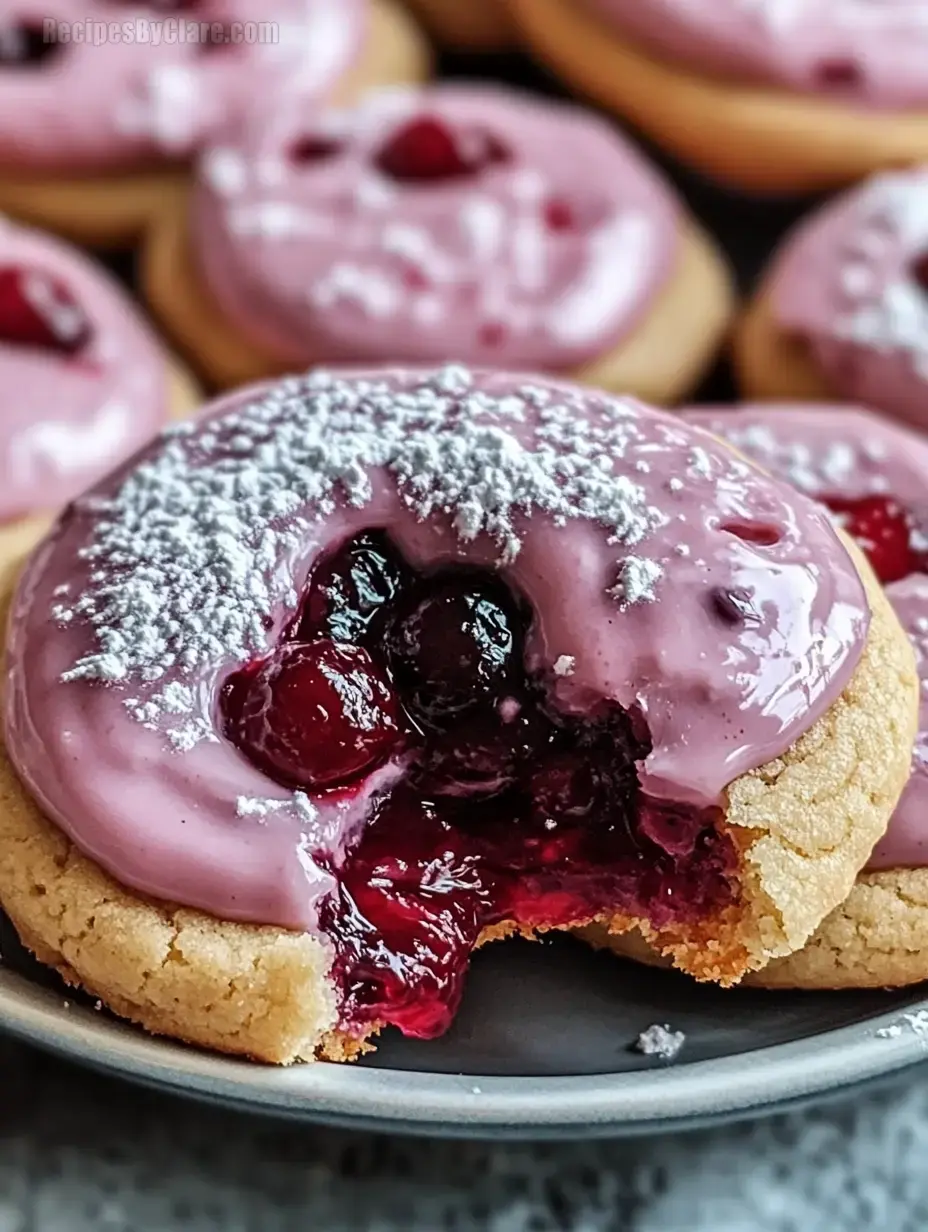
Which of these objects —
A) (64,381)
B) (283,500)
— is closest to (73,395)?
(64,381)

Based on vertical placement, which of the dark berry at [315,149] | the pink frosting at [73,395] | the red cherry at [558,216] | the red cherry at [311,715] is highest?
the dark berry at [315,149]

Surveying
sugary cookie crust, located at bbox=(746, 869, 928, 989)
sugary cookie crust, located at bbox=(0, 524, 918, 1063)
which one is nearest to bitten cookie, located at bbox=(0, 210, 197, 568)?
sugary cookie crust, located at bbox=(0, 524, 918, 1063)

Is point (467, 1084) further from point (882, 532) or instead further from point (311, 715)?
point (882, 532)

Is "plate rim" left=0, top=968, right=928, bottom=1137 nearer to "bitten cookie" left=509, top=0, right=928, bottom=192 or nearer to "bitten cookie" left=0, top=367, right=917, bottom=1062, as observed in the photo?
"bitten cookie" left=0, top=367, right=917, bottom=1062

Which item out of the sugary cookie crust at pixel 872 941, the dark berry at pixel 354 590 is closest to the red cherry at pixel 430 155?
the dark berry at pixel 354 590

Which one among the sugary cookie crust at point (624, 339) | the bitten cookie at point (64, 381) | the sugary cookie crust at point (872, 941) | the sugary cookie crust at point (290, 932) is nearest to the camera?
the sugary cookie crust at point (290, 932)

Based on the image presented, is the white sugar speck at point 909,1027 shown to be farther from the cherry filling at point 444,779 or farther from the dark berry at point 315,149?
the dark berry at point 315,149
